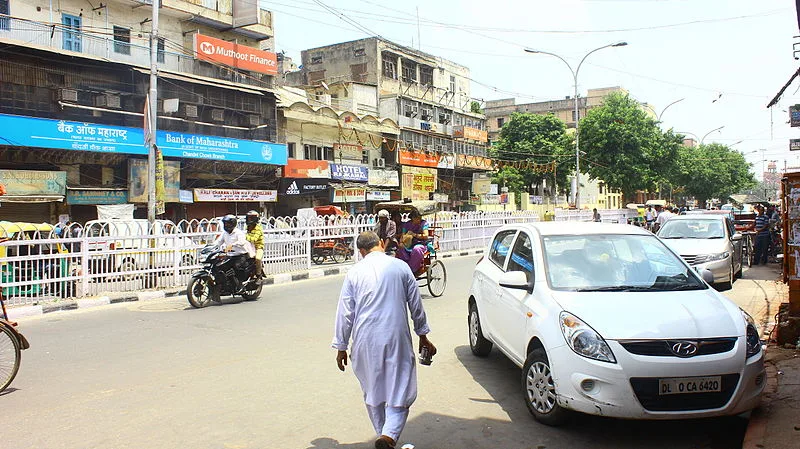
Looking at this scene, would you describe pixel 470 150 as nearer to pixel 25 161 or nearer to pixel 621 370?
pixel 25 161

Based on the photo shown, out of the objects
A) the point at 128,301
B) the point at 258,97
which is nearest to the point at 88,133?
the point at 258,97

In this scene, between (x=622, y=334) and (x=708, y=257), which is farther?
(x=708, y=257)

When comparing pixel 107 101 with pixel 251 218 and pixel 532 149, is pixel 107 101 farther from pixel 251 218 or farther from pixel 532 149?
pixel 532 149

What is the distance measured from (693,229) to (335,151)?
26010mm

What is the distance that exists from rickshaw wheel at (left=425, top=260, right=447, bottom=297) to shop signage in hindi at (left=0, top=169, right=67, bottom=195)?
686 inches

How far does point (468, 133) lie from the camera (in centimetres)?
4822

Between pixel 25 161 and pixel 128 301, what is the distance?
14518 millimetres

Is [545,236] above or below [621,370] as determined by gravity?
above

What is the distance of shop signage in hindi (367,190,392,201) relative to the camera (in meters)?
37.4

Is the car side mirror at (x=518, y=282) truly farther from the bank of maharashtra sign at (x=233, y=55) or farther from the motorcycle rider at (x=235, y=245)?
the bank of maharashtra sign at (x=233, y=55)

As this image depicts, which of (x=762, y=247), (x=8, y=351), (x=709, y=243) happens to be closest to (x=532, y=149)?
(x=762, y=247)

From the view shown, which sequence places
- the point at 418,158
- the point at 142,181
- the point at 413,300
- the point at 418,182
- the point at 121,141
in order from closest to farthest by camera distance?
the point at 413,300 < the point at 121,141 < the point at 142,181 < the point at 418,182 < the point at 418,158

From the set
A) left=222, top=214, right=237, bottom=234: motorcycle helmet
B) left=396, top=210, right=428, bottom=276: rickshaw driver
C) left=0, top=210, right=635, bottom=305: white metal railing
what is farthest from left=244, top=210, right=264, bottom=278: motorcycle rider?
left=396, top=210, right=428, bottom=276: rickshaw driver

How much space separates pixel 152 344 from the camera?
Result: 7785 mm
